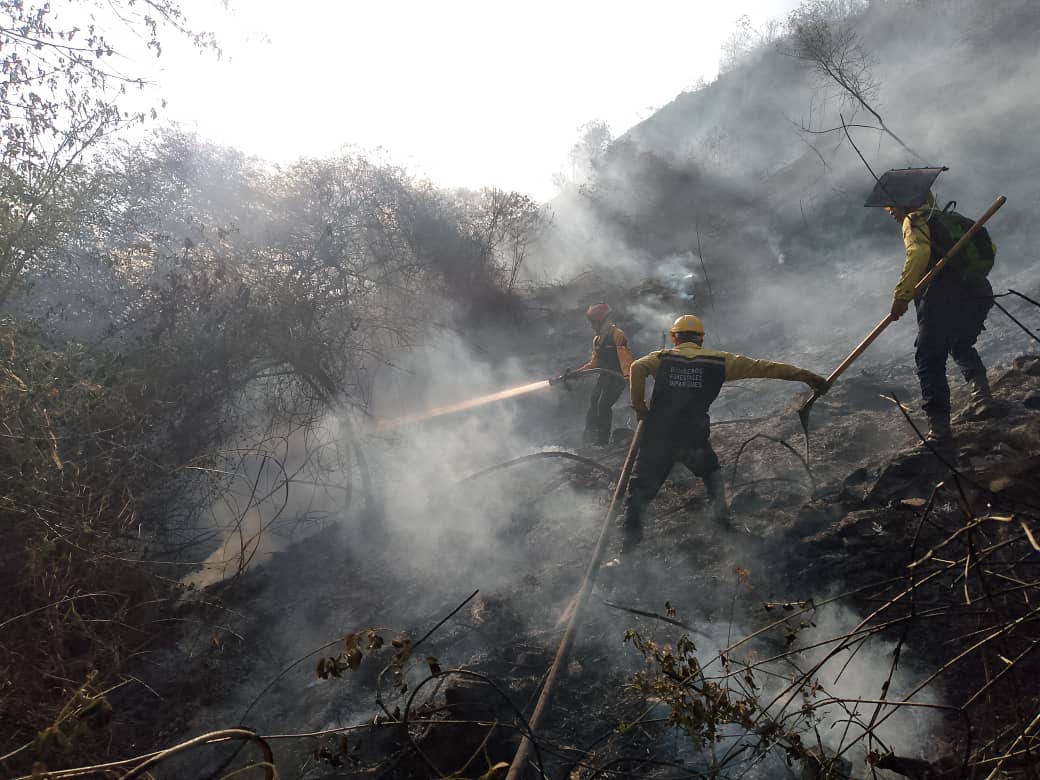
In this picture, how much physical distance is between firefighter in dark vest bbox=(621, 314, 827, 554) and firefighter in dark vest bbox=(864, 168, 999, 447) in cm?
85

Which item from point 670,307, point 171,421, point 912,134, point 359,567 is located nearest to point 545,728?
point 359,567

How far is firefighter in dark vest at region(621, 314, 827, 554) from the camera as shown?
433cm

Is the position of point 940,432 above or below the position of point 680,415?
above

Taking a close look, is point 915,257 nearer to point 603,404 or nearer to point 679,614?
point 679,614

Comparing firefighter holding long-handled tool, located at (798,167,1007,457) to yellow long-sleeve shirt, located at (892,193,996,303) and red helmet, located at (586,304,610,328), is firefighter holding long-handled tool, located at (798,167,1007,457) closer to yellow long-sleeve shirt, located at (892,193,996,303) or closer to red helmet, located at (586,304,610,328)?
yellow long-sleeve shirt, located at (892,193,996,303)

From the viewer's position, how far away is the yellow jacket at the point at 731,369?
4.21m

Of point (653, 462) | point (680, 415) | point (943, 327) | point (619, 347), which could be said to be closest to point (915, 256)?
point (943, 327)

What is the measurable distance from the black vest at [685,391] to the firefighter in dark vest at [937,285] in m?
1.30

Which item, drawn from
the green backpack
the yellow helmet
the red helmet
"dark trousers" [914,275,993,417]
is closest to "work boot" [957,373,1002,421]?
"dark trousers" [914,275,993,417]

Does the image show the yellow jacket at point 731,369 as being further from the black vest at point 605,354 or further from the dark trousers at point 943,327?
the black vest at point 605,354

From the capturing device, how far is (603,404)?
7262 millimetres

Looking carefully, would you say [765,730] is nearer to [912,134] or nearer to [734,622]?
[734,622]

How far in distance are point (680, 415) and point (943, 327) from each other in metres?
1.97

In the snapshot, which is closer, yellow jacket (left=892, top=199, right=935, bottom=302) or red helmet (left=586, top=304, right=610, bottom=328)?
yellow jacket (left=892, top=199, right=935, bottom=302)
